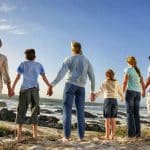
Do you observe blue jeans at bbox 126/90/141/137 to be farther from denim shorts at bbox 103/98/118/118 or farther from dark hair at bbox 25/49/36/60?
dark hair at bbox 25/49/36/60

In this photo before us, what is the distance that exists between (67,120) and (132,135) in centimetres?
225

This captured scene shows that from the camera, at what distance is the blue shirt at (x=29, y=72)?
14.0 metres

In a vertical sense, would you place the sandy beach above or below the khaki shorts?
below

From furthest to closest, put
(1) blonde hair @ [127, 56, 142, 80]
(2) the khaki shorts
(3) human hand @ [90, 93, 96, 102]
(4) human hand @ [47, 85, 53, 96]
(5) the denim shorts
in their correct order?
(5) the denim shorts → (1) blonde hair @ [127, 56, 142, 80] → (3) human hand @ [90, 93, 96, 102] → (2) the khaki shorts → (4) human hand @ [47, 85, 53, 96]

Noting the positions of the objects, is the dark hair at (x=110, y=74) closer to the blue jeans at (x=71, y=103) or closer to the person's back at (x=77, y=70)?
the person's back at (x=77, y=70)

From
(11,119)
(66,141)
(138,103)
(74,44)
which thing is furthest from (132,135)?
(11,119)

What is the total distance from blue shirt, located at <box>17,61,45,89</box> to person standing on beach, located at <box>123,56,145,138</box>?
2628mm

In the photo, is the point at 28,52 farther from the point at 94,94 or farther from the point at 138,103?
the point at 138,103

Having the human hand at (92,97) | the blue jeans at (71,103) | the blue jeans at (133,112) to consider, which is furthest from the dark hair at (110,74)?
the blue jeans at (71,103)

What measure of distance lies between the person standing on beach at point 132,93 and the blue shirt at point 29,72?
2.63 m

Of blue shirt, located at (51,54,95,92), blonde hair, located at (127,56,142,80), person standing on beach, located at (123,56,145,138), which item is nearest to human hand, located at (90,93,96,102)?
blue shirt, located at (51,54,95,92)

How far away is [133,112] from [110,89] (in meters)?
0.95

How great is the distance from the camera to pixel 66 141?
14.0 m

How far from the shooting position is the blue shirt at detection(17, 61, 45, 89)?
1397 cm
